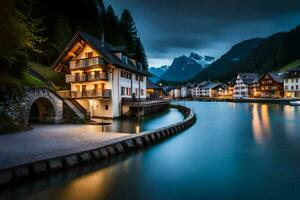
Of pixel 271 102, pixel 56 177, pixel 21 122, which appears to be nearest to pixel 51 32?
pixel 21 122

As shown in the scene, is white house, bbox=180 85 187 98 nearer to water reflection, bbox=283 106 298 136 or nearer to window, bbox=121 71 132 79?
water reflection, bbox=283 106 298 136

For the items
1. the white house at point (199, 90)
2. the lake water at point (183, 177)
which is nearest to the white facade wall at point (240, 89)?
the white house at point (199, 90)

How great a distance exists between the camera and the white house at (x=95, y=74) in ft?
101

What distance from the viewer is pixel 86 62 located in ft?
104

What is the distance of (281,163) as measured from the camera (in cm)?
1318

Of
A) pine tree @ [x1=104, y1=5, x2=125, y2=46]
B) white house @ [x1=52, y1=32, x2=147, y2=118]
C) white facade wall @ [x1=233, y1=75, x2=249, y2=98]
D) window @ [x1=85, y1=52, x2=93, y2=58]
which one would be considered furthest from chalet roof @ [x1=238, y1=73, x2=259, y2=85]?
window @ [x1=85, y1=52, x2=93, y2=58]

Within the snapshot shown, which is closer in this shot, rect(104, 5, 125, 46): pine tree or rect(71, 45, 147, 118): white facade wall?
rect(71, 45, 147, 118): white facade wall

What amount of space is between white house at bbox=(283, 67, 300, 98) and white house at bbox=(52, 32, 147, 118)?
80.7m

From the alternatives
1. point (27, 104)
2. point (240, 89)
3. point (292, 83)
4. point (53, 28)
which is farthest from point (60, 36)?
point (240, 89)

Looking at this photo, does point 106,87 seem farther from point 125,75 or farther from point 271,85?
point 271,85

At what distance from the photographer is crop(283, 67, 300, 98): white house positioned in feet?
293

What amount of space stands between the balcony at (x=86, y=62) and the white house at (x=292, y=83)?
86901mm

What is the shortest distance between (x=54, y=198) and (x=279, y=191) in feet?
29.8

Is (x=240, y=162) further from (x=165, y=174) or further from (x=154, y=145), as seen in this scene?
(x=154, y=145)
